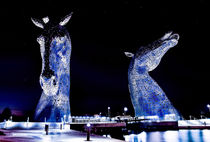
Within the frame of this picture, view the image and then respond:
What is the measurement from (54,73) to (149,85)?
9779mm

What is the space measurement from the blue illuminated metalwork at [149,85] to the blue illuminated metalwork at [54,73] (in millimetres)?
7455

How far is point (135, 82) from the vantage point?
21.2m

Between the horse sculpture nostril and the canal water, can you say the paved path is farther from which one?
the horse sculpture nostril

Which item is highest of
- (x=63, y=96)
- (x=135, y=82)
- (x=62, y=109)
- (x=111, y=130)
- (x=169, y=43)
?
(x=169, y=43)

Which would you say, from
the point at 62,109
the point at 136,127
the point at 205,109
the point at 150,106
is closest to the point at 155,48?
the point at 150,106

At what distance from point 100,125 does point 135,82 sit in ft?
22.7

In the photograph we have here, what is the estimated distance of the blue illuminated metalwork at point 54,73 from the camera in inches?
634

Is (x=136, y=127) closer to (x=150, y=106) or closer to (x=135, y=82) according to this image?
(x=150, y=106)

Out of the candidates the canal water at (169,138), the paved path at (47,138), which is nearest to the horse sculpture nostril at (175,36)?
the canal water at (169,138)

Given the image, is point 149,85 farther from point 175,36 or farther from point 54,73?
point 54,73

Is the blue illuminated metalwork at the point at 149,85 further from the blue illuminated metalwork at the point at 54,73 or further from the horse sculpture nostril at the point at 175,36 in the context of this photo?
the blue illuminated metalwork at the point at 54,73

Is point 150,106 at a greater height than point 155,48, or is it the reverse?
point 155,48

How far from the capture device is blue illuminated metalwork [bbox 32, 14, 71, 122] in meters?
16.1

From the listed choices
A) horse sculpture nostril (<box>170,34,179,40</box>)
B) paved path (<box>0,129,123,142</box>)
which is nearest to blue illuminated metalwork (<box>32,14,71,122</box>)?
paved path (<box>0,129,123,142</box>)
